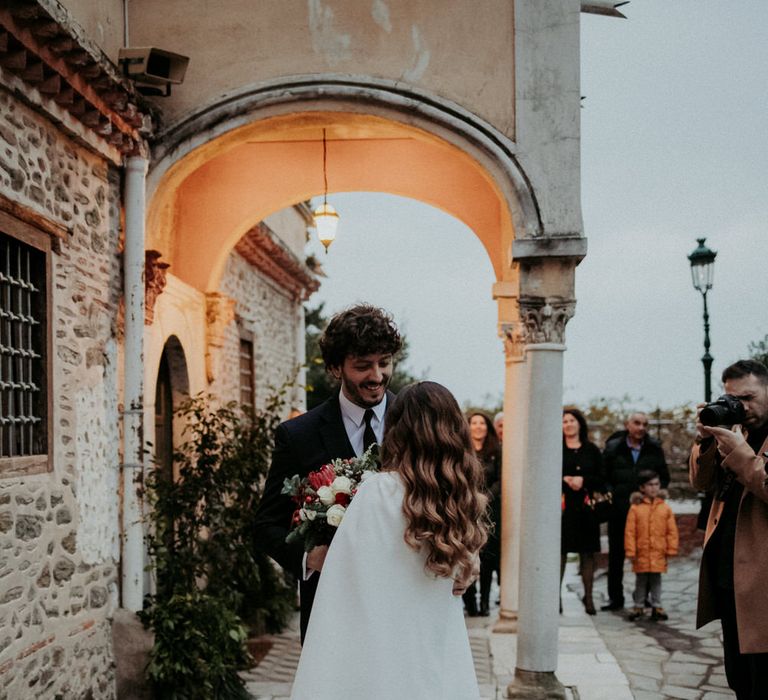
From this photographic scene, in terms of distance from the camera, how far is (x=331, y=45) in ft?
22.5

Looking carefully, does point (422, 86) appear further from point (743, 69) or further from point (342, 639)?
point (743, 69)

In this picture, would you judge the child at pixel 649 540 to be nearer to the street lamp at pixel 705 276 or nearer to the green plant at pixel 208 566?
the street lamp at pixel 705 276

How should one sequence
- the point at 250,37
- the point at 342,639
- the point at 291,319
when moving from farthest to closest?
the point at 291,319 → the point at 250,37 → the point at 342,639

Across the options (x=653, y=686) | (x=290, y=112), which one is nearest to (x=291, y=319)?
(x=290, y=112)

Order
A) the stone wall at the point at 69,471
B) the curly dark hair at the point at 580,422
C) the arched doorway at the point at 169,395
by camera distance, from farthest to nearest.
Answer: the curly dark hair at the point at 580,422
the arched doorway at the point at 169,395
the stone wall at the point at 69,471

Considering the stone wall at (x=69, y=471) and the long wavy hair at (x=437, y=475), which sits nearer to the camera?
the long wavy hair at (x=437, y=475)

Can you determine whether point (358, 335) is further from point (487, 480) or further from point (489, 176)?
point (487, 480)

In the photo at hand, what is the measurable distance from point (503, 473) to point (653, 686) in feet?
8.75

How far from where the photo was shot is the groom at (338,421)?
3.36 meters

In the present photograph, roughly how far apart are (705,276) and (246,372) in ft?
18.2

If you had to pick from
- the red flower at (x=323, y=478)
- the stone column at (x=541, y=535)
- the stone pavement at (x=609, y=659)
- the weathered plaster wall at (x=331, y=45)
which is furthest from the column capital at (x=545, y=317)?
the red flower at (x=323, y=478)

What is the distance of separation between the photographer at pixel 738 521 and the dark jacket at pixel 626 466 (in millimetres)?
4588

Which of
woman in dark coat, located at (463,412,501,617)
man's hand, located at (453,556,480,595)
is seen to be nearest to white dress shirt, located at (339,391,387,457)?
man's hand, located at (453,556,480,595)

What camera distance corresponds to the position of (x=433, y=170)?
939cm
